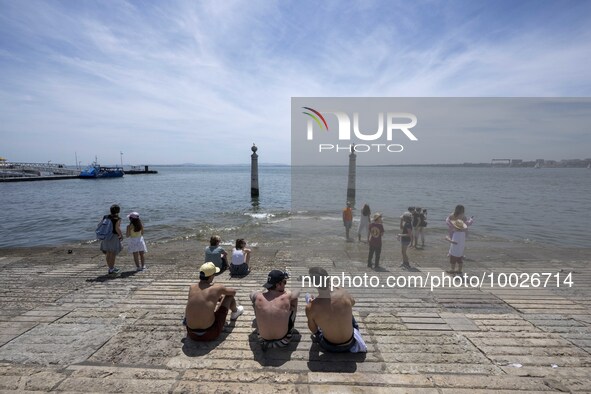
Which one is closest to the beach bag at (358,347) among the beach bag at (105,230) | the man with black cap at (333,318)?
the man with black cap at (333,318)

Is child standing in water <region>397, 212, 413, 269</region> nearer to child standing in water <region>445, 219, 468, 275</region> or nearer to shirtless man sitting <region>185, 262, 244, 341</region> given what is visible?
child standing in water <region>445, 219, 468, 275</region>

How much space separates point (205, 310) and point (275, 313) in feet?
3.33

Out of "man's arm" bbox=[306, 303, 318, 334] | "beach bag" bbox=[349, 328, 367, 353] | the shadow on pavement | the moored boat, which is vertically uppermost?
the moored boat

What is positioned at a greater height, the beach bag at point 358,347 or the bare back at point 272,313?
the bare back at point 272,313

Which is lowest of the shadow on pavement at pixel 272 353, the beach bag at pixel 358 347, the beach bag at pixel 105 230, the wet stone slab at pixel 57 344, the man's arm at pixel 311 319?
the wet stone slab at pixel 57 344

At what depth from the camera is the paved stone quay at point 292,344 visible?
3371 mm

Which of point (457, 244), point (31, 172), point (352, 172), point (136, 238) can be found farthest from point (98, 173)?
point (457, 244)

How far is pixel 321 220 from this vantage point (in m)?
22.2

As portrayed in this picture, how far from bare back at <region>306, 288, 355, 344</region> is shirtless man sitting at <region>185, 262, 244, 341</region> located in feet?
4.88

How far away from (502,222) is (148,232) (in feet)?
80.2

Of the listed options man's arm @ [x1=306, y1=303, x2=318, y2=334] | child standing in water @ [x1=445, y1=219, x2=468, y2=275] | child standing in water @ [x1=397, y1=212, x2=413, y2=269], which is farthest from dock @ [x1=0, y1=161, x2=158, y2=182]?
child standing in water @ [x1=445, y1=219, x2=468, y2=275]

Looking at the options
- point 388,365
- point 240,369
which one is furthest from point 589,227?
point 240,369

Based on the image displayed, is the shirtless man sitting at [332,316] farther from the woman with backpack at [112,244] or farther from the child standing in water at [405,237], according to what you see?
the woman with backpack at [112,244]

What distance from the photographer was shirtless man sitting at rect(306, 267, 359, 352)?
12.6ft
